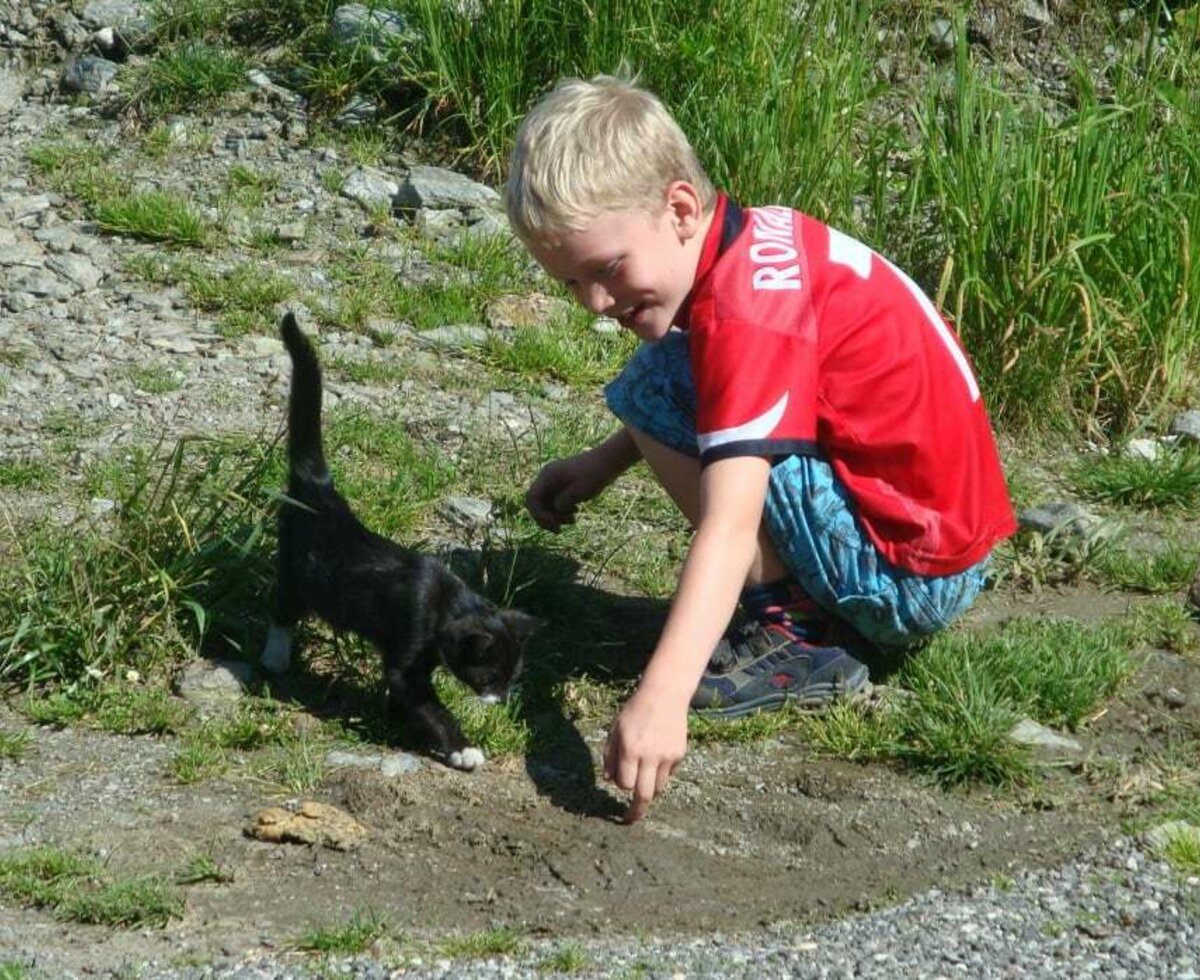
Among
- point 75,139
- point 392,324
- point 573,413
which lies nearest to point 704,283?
point 573,413

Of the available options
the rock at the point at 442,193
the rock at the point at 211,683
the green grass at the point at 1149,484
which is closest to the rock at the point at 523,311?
the rock at the point at 442,193

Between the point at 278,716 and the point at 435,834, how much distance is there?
0.60 meters

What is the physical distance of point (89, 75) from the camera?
24.2 ft

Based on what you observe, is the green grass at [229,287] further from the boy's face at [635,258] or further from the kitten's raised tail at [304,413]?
the boy's face at [635,258]

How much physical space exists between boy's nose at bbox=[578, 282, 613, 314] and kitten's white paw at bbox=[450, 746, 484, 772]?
3.26ft

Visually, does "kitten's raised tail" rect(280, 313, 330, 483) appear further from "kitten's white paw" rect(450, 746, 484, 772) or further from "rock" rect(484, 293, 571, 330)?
"rock" rect(484, 293, 571, 330)

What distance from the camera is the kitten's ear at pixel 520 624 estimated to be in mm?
3998

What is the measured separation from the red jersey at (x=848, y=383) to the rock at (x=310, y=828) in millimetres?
1024

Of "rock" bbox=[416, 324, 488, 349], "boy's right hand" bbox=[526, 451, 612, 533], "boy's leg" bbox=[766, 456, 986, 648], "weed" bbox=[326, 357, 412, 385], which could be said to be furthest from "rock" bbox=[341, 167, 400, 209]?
"boy's leg" bbox=[766, 456, 986, 648]

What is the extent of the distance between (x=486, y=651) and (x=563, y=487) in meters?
0.74

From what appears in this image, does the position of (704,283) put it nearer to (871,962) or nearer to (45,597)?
(871,962)

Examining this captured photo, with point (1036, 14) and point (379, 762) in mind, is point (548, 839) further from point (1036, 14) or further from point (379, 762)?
point (1036, 14)

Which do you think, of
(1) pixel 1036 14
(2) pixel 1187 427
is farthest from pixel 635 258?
(1) pixel 1036 14

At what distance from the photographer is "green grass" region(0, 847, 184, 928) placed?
10.3 feet
